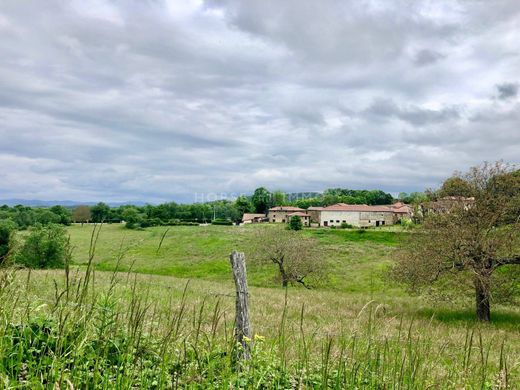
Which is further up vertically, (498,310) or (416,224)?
(416,224)

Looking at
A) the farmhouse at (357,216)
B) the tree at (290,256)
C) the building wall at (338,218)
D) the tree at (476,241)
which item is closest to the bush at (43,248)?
the tree at (290,256)

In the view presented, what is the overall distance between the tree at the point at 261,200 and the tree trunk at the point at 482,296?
137086 millimetres

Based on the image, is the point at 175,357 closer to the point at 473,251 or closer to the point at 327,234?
the point at 473,251

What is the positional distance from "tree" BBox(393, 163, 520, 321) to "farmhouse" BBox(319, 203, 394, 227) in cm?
9816

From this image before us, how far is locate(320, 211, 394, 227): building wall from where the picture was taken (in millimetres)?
116750

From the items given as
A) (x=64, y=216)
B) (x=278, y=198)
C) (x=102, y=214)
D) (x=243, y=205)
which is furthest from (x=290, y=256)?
(x=278, y=198)

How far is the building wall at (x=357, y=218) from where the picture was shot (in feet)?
383

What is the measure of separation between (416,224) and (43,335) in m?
20.6

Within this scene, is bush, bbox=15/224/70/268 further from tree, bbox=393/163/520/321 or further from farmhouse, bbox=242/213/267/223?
farmhouse, bbox=242/213/267/223

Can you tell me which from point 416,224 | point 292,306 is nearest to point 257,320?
point 292,306

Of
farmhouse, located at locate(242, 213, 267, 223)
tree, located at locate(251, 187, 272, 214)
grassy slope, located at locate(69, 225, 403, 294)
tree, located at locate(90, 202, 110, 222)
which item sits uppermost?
tree, located at locate(251, 187, 272, 214)

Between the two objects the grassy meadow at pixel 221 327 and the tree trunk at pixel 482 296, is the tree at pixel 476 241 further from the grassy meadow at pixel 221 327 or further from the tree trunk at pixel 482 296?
the grassy meadow at pixel 221 327

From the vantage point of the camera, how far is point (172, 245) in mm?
67500

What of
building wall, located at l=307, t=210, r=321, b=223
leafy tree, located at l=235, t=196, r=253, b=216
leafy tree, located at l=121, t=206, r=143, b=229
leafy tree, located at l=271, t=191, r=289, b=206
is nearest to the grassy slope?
leafy tree, located at l=121, t=206, r=143, b=229
